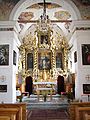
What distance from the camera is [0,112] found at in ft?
17.6

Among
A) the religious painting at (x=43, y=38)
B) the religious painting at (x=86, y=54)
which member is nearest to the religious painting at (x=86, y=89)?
the religious painting at (x=86, y=54)

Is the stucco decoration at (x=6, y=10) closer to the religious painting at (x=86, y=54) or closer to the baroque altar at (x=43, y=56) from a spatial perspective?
the religious painting at (x=86, y=54)

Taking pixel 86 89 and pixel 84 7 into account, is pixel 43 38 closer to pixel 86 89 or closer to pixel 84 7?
pixel 84 7

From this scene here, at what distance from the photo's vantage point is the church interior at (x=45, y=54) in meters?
13.1

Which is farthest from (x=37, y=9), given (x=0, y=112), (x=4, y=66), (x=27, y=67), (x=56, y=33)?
(x=0, y=112)

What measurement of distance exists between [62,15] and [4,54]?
732cm

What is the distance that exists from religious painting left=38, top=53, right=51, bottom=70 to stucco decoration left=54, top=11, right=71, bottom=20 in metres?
3.36

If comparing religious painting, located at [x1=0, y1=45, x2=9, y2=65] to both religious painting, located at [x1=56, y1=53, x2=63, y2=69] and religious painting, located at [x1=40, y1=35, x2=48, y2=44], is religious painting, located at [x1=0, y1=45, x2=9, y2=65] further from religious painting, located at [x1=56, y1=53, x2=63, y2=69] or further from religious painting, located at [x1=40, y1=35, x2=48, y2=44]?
religious painting, located at [x1=56, y1=53, x2=63, y2=69]

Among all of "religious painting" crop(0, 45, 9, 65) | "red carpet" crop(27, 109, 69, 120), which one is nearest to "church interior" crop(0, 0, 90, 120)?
"religious painting" crop(0, 45, 9, 65)

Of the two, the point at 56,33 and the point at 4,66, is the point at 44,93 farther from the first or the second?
the point at 56,33

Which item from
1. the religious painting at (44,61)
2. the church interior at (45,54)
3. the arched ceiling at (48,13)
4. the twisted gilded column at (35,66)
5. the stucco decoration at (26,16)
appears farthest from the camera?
the religious painting at (44,61)

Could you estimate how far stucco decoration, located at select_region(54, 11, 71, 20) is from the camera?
18.4 metres

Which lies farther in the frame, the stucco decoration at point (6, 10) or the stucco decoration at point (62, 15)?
the stucco decoration at point (62, 15)

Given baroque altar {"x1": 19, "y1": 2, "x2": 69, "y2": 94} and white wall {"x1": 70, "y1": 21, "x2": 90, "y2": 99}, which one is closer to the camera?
white wall {"x1": 70, "y1": 21, "x2": 90, "y2": 99}
